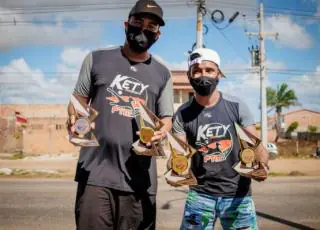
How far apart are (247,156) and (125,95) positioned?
1.02 meters

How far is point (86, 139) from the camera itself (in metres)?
2.38

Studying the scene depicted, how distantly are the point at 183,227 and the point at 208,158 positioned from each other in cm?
59

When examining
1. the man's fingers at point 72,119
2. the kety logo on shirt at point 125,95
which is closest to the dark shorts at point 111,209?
the man's fingers at point 72,119

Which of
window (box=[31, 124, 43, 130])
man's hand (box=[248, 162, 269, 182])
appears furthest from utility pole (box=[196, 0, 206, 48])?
window (box=[31, 124, 43, 130])

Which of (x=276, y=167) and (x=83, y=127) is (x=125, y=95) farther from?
(x=276, y=167)

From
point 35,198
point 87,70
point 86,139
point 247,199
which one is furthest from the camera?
point 35,198

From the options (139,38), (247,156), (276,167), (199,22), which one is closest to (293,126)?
(276,167)

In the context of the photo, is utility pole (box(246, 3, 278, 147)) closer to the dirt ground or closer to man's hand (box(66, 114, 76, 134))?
the dirt ground

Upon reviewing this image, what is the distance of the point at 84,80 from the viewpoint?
2543 mm

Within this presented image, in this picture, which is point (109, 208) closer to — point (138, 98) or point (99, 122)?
point (99, 122)

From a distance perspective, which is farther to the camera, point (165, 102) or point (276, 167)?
point (276, 167)

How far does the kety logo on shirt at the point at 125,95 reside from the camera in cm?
247

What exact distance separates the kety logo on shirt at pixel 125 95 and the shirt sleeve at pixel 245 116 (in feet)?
2.91

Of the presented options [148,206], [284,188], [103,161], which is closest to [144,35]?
[103,161]
